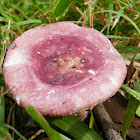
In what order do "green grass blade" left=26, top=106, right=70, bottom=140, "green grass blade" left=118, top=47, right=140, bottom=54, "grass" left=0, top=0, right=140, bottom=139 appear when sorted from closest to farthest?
"green grass blade" left=26, top=106, right=70, bottom=140, "grass" left=0, top=0, right=140, bottom=139, "green grass blade" left=118, top=47, right=140, bottom=54

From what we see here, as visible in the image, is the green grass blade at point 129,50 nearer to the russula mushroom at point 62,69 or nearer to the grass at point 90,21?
the grass at point 90,21

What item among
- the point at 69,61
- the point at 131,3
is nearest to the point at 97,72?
the point at 69,61

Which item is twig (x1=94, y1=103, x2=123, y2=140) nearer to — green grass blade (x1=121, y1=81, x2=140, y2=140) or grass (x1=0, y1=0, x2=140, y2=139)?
green grass blade (x1=121, y1=81, x2=140, y2=140)

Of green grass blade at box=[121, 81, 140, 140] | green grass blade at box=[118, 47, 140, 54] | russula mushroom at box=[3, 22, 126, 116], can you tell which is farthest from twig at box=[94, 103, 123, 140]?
green grass blade at box=[118, 47, 140, 54]

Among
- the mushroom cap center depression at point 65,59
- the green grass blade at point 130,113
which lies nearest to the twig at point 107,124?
the green grass blade at point 130,113

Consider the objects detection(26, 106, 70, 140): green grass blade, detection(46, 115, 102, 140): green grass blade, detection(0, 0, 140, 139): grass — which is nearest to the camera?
detection(26, 106, 70, 140): green grass blade

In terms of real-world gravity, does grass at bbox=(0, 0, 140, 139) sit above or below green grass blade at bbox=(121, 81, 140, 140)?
above

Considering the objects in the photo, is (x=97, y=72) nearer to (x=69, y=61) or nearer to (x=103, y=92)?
(x=103, y=92)

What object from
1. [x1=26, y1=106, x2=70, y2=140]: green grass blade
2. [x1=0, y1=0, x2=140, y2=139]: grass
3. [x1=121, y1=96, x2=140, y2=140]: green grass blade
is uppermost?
[x1=0, y1=0, x2=140, y2=139]: grass
